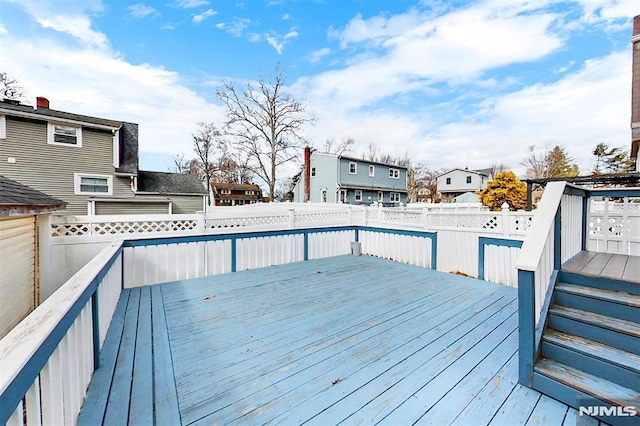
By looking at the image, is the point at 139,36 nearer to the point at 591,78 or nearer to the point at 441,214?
the point at 441,214

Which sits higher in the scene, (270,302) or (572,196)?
(572,196)

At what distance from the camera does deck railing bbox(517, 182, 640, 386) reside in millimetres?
1886

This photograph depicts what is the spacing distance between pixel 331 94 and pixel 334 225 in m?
9.59

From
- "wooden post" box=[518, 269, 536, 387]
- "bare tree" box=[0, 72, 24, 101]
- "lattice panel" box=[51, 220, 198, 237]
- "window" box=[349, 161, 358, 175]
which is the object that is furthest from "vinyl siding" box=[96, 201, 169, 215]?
"wooden post" box=[518, 269, 536, 387]

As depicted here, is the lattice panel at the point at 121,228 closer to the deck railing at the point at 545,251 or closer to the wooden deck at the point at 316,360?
the wooden deck at the point at 316,360

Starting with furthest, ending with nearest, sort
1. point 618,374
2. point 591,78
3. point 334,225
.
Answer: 1. point 591,78
2. point 334,225
3. point 618,374

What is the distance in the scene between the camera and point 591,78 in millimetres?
8258

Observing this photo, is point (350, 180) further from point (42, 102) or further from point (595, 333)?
point (595, 333)

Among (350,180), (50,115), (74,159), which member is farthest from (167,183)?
(350,180)

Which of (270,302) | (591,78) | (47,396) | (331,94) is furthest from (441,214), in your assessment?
(331,94)

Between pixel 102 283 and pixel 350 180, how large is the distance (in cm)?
1709

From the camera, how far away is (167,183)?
14.9 metres

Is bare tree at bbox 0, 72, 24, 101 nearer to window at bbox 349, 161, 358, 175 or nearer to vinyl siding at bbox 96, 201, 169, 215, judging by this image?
vinyl siding at bbox 96, 201, 169, 215

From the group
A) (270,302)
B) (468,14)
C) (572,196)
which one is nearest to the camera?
(572,196)
